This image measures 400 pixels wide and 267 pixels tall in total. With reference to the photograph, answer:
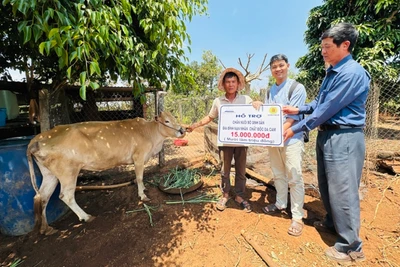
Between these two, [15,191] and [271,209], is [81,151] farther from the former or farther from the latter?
[271,209]

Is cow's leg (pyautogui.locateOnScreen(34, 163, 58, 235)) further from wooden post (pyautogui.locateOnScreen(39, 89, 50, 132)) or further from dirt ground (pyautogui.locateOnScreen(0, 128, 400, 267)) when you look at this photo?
wooden post (pyautogui.locateOnScreen(39, 89, 50, 132))

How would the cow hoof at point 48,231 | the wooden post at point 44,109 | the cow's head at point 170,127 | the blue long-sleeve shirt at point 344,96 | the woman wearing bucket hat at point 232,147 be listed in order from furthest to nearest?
the cow's head at point 170,127 < the wooden post at point 44,109 < the woman wearing bucket hat at point 232,147 < the cow hoof at point 48,231 < the blue long-sleeve shirt at point 344,96

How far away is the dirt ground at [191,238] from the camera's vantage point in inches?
88.6

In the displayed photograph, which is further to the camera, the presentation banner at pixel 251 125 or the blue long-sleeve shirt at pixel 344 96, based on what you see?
the presentation banner at pixel 251 125

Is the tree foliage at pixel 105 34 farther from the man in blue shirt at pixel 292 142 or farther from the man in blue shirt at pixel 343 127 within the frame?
the man in blue shirt at pixel 343 127

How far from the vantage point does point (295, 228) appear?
2.53 m

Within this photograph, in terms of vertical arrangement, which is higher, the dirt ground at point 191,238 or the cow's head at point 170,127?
the cow's head at point 170,127

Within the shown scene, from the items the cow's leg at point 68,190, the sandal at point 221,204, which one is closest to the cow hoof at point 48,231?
the cow's leg at point 68,190

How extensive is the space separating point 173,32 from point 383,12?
9.15 metres

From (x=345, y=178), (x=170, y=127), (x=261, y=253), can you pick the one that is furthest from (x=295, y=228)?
(x=170, y=127)

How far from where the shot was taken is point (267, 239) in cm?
245

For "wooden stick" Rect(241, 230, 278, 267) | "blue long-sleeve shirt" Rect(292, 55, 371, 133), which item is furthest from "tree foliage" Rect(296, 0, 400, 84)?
"wooden stick" Rect(241, 230, 278, 267)

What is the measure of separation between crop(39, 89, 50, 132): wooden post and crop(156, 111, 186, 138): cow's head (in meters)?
1.68

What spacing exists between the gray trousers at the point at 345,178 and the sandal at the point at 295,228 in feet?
1.32
